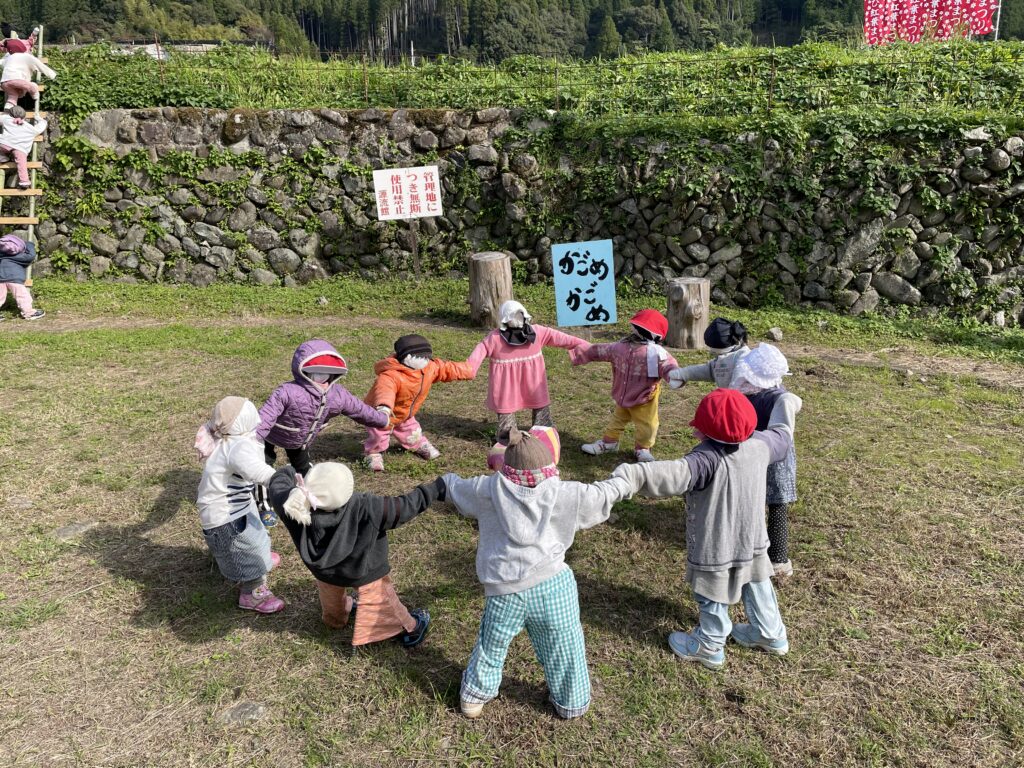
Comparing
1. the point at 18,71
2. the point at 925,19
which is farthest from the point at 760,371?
the point at 925,19

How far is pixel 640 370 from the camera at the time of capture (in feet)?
17.0

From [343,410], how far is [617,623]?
7.28ft

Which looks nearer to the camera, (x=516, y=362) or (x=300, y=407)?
(x=300, y=407)

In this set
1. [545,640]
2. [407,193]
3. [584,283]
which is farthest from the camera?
[407,193]

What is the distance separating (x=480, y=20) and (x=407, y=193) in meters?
35.4

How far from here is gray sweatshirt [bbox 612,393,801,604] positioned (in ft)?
10.3

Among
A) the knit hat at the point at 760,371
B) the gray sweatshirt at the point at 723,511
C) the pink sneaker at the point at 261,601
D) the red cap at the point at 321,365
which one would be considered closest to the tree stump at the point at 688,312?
the knit hat at the point at 760,371

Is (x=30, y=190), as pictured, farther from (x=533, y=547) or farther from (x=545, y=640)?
(x=545, y=640)

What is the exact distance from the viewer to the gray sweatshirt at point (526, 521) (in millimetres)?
2811

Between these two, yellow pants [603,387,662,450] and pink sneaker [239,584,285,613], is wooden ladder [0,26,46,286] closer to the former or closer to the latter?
pink sneaker [239,584,285,613]

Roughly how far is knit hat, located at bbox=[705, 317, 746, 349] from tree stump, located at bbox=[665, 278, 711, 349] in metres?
3.85

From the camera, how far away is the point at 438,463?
5.59 m

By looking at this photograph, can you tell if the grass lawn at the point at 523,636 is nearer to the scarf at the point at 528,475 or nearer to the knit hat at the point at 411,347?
the knit hat at the point at 411,347

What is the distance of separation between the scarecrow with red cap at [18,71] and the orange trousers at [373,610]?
10.2 meters
